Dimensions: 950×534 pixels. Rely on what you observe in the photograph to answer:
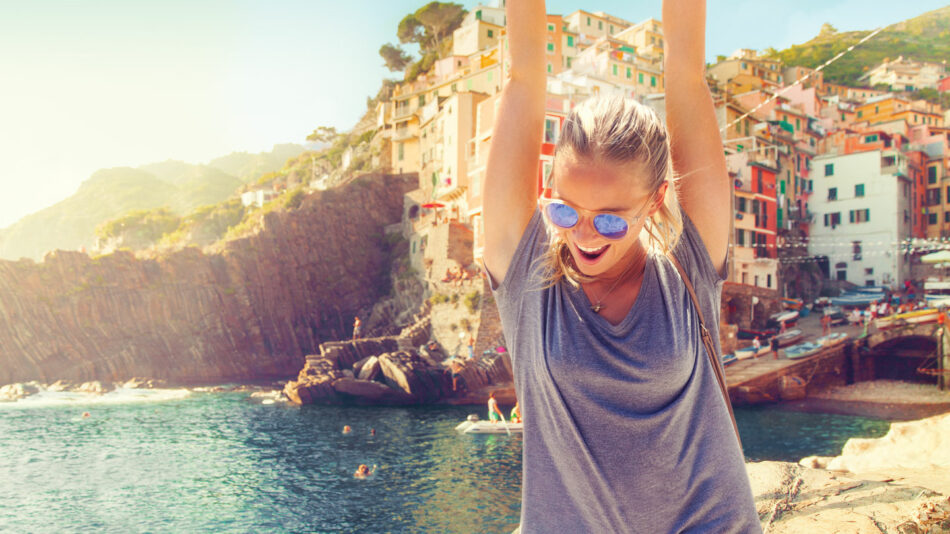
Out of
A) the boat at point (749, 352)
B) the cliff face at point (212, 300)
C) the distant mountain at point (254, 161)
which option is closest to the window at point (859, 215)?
the boat at point (749, 352)

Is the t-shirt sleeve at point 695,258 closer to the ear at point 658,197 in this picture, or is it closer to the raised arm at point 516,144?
the ear at point 658,197

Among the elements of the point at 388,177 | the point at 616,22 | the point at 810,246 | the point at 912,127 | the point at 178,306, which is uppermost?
the point at 616,22

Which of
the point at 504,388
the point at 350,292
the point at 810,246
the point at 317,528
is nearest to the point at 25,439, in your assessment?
the point at 317,528

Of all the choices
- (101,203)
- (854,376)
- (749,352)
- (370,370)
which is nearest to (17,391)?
(370,370)

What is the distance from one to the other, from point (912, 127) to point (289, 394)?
50.4m

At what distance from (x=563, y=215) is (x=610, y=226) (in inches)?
3.1

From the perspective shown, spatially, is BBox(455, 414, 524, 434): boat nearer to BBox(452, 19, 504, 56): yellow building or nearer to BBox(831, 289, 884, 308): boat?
BBox(831, 289, 884, 308): boat

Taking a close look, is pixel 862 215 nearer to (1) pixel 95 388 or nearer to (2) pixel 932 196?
(2) pixel 932 196

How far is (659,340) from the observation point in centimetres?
102

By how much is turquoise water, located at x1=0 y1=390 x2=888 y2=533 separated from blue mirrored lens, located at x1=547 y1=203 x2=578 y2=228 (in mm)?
13747

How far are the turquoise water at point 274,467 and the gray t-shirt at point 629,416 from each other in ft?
44.5

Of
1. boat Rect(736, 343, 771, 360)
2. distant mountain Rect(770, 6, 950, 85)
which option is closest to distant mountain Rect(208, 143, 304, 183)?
distant mountain Rect(770, 6, 950, 85)

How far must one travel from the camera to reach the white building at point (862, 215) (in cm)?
4091

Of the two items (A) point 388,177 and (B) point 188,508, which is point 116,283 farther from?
(B) point 188,508
